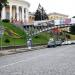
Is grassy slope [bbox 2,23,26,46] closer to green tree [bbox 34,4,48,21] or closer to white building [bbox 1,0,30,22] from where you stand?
white building [bbox 1,0,30,22]

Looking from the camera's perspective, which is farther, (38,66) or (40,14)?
(40,14)

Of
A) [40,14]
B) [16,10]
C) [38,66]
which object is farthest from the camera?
[40,14]

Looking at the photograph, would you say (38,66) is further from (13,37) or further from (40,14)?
(40,14)

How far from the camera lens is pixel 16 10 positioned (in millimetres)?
136500

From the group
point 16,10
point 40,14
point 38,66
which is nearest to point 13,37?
point 38,66

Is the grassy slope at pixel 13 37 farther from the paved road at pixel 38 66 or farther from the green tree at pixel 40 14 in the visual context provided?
the green tree at pixel 40 14

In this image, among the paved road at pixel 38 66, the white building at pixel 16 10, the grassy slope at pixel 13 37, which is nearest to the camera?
the paved road at pixel 38 66

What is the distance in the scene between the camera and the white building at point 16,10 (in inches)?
5167

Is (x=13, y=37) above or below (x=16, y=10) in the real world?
below

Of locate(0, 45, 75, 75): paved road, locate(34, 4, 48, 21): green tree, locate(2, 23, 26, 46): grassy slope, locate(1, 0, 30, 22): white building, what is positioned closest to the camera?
locate(0, 45, 75, 75): paved road

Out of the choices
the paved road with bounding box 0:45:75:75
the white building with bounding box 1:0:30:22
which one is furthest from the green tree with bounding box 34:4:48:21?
the paved road with bounding box 0:45:75:75

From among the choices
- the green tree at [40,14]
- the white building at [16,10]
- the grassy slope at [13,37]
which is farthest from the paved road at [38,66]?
the green tree at [40,14]

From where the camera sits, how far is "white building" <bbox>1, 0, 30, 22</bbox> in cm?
13125

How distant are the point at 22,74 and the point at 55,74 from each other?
1.31 meters
